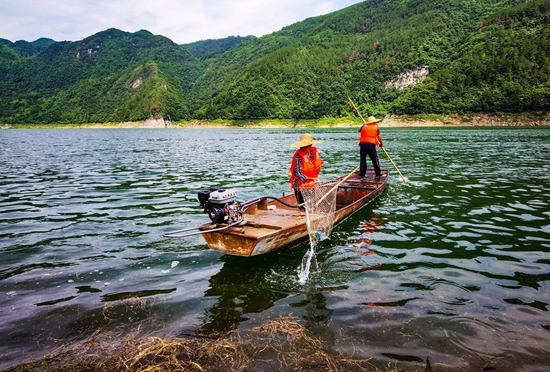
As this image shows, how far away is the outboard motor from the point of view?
736cm

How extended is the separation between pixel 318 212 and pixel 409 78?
17268cm

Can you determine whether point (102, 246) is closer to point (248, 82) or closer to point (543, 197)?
point (543, 197)

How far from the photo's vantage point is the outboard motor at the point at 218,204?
736cm

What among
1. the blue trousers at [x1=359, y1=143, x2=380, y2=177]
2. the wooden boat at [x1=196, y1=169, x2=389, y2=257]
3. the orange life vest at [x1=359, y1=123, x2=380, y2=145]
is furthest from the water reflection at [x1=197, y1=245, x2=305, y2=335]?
the orange life vest at [x1=359, y1=123, x2=380, y2=145]

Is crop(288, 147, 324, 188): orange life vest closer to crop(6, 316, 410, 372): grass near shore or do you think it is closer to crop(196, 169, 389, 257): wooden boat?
crop(196, 169, 389, 257): wooden boat

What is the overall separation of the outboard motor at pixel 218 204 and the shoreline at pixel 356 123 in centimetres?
7782

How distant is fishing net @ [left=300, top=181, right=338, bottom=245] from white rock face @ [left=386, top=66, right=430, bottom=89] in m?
166

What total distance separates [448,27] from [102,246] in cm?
21610

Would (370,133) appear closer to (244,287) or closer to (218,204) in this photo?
(218,204)

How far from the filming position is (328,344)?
16.6 feet

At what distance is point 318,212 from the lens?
938 centimetres

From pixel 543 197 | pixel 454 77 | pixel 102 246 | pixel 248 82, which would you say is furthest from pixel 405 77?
pixel 102 246

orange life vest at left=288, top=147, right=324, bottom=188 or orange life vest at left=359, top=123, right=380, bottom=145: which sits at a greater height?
orange life vest at left=359, top=123, right=380, bottom=145

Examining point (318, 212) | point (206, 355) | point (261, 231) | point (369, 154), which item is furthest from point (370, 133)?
point (206, 355)
